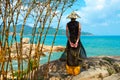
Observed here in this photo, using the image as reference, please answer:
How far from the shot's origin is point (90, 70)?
10.1m

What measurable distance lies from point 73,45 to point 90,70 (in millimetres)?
883

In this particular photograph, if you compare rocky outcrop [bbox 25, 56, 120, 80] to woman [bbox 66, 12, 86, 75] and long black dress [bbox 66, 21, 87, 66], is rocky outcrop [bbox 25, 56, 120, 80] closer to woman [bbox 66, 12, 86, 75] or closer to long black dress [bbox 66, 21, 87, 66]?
woman [bbox 66, 12, 86, 75]

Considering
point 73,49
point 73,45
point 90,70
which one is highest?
point 73,45

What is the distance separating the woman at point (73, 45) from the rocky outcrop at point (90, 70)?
0.23 m

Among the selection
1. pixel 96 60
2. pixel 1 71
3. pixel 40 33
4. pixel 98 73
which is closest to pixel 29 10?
pixel 40 33

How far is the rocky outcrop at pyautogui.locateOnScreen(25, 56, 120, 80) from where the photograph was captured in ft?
31.8

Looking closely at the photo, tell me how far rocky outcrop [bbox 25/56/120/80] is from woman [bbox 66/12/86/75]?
0.76 feet

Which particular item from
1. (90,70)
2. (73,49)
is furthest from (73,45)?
(90,70)

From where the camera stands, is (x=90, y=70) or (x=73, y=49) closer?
(x=73, y=49)

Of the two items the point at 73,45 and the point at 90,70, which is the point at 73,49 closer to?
the point at 73,45

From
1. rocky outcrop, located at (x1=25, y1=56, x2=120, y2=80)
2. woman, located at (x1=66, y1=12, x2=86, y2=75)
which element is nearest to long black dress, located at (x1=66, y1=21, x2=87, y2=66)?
woman, located at (x1=66, y1=12, x2=86, y2=75)

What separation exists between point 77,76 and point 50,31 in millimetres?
2463

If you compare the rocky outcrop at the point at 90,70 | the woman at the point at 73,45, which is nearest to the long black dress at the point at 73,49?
the woman at the point at 73,45

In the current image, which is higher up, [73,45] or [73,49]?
[73,45]
